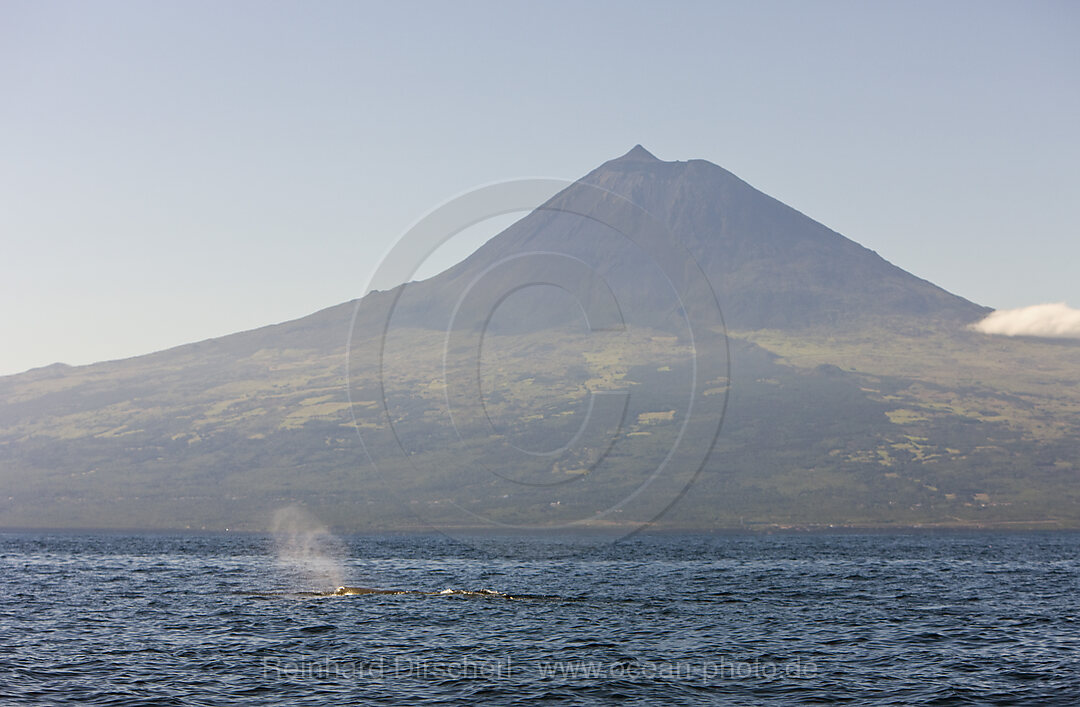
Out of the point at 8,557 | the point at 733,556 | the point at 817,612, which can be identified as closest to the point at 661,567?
the point at 733,556

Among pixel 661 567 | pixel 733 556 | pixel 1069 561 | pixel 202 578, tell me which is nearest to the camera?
pixel 202 578

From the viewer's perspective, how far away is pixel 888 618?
63.2 meters

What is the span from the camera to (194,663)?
4616 centimetres

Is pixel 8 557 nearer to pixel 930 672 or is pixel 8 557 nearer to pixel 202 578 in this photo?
pixel 202 578

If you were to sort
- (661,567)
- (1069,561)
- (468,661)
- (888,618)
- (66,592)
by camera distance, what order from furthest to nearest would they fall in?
(1069,561), (661,567), (66,592), (888,618), (468,661)

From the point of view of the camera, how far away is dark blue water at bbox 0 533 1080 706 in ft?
135

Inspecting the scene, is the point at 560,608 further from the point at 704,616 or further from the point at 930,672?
the point at 930,672

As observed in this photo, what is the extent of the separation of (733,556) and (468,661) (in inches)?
4080

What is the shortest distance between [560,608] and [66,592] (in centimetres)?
4062

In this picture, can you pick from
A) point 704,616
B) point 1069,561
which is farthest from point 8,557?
point 1069,561

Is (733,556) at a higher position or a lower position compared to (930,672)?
lower

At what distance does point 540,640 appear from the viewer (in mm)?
53312

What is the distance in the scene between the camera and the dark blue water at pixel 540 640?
41094mm

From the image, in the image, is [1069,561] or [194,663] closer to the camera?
[194,663]
